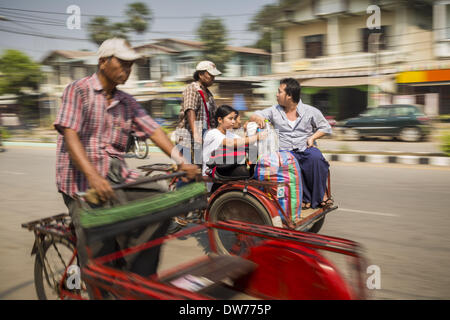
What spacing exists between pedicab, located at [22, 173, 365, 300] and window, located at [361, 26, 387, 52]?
19.9 meters

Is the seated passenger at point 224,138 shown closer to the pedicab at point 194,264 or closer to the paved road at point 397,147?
the pedicab at point 194,264

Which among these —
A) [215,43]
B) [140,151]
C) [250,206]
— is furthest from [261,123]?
[215,43]

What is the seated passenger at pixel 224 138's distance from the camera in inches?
144

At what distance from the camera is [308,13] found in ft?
70.9

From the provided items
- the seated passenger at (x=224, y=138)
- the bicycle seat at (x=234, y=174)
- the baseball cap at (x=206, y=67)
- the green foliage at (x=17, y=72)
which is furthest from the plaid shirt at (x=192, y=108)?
the green foliage at (x=17, y=72)

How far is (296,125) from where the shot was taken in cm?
427

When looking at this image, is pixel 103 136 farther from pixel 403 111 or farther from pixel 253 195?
pixel 403 111

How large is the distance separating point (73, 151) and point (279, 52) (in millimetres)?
22685

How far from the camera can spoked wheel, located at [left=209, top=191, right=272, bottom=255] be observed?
3281mm

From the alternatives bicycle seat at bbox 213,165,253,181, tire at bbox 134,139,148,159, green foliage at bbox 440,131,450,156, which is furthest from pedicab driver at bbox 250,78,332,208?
tire at bbox 134,139,148,159

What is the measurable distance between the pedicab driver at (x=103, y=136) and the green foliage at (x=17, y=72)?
31.7 metres

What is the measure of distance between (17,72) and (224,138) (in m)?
31.6
